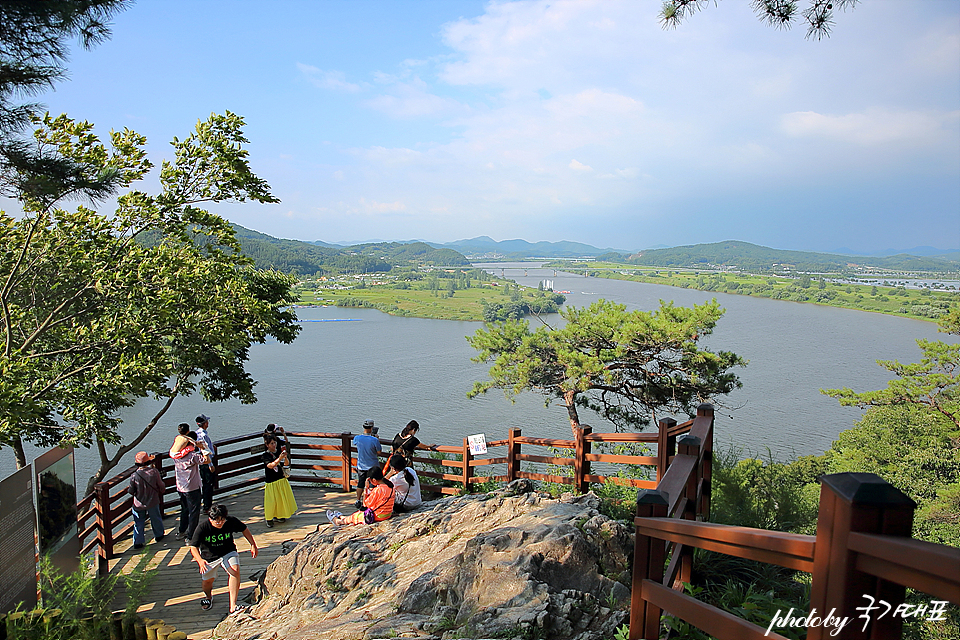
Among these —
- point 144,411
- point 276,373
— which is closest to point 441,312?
point 276,373

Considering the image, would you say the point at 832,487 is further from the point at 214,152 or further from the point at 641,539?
the point at 214,152

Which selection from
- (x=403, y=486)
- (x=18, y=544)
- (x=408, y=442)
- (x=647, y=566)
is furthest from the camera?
(x=408, y=442)

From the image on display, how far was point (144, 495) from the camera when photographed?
23.0 ft

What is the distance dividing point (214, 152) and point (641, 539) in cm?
818

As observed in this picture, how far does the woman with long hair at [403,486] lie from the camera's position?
21.6 feet

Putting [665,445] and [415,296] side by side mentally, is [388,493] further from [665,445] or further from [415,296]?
[415,296]

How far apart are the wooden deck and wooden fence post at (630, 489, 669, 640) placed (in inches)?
171

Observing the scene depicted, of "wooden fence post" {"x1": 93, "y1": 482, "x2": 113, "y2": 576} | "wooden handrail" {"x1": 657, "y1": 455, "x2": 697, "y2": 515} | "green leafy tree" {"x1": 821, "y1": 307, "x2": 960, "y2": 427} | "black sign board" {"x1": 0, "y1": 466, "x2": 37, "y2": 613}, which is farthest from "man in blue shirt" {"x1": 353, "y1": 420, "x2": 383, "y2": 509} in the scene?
"green leafy tree" {"x1": 821, "y1": 307, "x2": 960, "y2": 427}

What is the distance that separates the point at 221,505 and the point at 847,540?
6.12 m

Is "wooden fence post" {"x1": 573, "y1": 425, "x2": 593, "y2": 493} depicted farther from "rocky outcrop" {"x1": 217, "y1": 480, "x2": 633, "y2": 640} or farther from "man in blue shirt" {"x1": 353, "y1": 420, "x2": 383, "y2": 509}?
"man in blue shirt" {"x1": 353, "y1": 420, "x2": 383, "y2": 509}

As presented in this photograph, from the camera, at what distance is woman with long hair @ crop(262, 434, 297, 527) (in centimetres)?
755

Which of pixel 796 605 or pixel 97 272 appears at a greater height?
pixel 97 272

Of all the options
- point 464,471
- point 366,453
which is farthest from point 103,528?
point 464,471

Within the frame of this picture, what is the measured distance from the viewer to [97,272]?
7.14 metres
